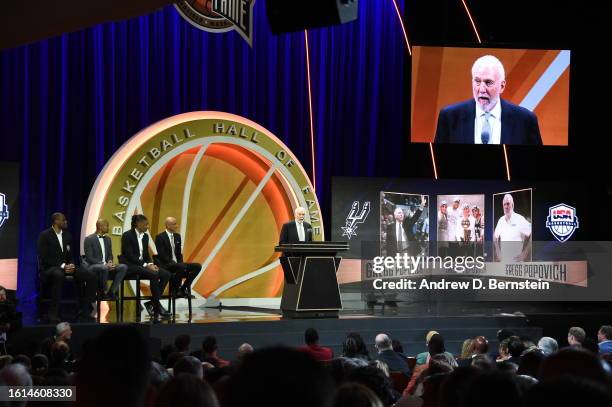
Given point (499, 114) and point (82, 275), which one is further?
point (499, 114)

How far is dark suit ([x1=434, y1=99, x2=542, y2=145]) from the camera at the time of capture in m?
12.7

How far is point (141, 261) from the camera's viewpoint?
986 cm

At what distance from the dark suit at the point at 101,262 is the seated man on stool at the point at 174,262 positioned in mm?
548

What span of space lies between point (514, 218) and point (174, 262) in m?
4.99

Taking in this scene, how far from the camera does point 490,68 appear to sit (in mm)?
12820

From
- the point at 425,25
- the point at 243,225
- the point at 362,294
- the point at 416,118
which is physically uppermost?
the point at 425,25

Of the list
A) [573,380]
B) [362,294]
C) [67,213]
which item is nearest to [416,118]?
[362,294]

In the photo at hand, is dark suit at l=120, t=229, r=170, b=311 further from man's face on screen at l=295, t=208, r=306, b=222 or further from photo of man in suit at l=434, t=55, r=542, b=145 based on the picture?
photo of man in suit at l=434, t=55, r=542, b=145

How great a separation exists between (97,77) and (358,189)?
369cm

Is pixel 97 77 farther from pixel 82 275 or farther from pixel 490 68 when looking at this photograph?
pixel 490 68

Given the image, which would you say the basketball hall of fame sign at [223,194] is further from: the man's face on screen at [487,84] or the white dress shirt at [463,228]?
the man's face on screen at [487,84]

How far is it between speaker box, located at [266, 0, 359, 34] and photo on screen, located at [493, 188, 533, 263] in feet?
27.5

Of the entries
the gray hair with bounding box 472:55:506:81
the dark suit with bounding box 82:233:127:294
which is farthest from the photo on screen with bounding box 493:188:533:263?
the dark suit with bounding box 82:233:127:294

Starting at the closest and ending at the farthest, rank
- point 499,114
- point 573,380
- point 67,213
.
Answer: point 573,380 < point 67,213 < point 499,114
